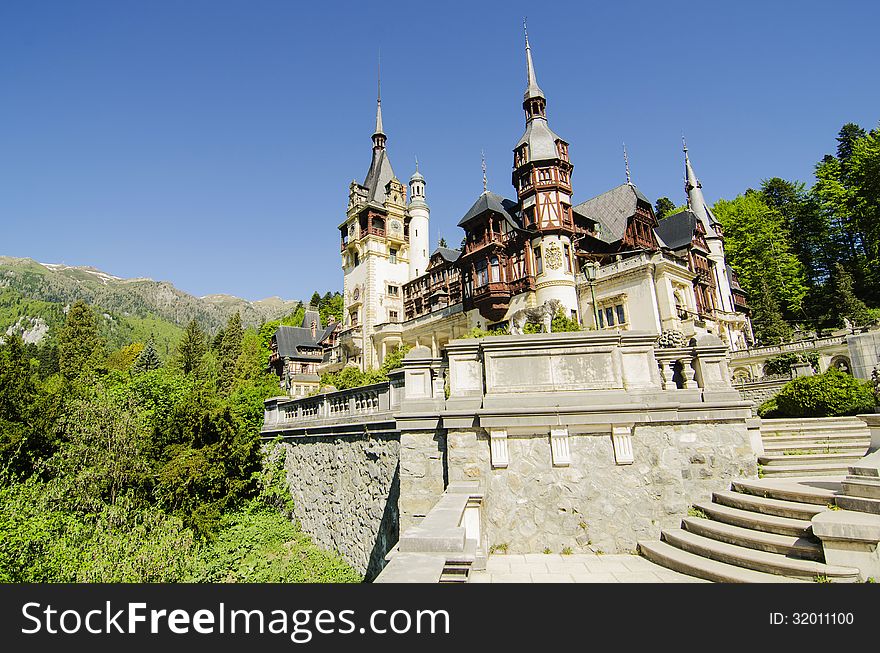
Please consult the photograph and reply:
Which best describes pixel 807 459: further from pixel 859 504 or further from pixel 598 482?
pixel 598 482

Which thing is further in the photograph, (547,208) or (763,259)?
(763,259)

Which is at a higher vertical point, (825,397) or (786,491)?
(825,397)

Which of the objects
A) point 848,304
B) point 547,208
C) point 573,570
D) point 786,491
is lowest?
point 573,570

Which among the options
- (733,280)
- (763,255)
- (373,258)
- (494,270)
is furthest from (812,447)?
(373,258)

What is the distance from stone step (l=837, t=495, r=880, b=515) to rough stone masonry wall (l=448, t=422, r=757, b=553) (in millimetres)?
2107

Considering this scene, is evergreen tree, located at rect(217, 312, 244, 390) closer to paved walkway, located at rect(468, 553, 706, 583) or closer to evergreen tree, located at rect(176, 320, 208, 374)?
evergreen tree, located at rect(176, 320, 208, 374)

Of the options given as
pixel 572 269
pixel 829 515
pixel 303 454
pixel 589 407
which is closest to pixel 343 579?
pixel 303 454

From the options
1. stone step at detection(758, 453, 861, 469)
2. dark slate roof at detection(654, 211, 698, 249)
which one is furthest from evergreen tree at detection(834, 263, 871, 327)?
stone step at detection(758, 453, 861, 469)

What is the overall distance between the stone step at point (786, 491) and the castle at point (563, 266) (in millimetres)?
19602

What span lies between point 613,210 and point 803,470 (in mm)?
35200

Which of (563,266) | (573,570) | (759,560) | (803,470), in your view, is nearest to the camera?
(759,560)

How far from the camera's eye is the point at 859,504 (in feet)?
16.8

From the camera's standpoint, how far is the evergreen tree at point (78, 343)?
5175 centimetres

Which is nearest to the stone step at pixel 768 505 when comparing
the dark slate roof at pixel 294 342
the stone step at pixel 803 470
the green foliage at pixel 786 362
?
the stone step at pixel 803 470
